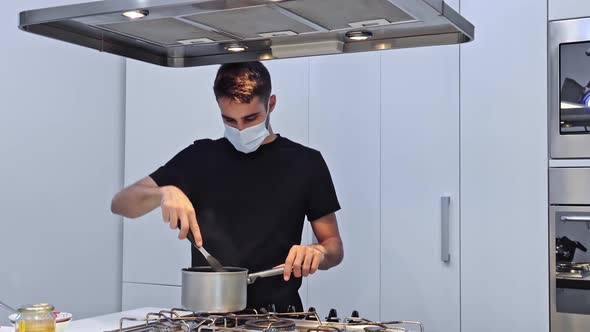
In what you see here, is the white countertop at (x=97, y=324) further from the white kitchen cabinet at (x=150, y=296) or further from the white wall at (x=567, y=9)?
the white wall at (x=567, y=9)

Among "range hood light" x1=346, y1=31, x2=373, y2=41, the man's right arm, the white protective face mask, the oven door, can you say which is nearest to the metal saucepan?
the man's right arm

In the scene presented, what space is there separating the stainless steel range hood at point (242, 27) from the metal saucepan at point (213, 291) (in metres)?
0.53

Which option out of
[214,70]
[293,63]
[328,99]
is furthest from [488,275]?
[214,70]

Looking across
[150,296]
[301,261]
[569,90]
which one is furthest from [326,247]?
[150,296]

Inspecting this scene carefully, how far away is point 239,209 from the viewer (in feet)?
6.47

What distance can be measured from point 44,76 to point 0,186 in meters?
0.47

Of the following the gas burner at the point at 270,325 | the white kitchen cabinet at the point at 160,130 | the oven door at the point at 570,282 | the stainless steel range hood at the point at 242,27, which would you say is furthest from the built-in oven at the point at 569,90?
the gas burner at the point at 270,325

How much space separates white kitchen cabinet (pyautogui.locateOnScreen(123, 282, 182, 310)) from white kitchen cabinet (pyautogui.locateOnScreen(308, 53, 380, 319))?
606 mm

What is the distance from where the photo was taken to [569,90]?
226 centimetres

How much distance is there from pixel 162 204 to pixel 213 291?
0.98 feet

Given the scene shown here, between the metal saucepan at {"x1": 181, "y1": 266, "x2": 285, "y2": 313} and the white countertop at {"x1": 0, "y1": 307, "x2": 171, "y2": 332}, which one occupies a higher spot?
the metal saucepan at {"x1": 181, "y1": 266, "x2": 285, "y2": 313}

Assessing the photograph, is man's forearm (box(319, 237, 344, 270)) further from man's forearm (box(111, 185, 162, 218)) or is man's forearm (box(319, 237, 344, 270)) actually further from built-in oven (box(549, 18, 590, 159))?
built-in oven (box(549, 18, 590, 159))

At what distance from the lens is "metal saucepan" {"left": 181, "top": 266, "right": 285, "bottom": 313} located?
1.46m

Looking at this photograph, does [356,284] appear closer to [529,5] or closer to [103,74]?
A: [529,5]
